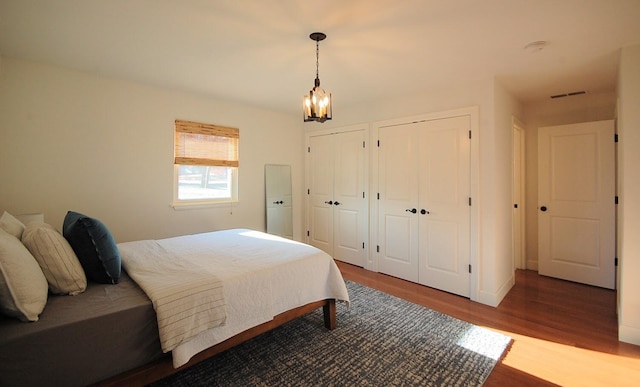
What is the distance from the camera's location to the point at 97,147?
9.93ft

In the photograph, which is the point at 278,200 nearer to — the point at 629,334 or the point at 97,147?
the point at 97,147

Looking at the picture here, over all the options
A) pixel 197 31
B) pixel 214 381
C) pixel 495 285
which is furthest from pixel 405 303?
pixel 197 31

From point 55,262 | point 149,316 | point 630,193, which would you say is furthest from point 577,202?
point 55,262

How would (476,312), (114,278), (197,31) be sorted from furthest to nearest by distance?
(476,312) → (197,31) → (114,278)

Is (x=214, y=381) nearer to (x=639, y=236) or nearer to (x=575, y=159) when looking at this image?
(x=639, y=236)

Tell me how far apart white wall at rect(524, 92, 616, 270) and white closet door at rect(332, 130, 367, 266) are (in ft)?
7.79

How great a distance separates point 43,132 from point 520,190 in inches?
222

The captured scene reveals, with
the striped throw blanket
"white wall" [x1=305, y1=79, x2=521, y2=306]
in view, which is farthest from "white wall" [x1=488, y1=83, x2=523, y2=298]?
the striped throw blanket

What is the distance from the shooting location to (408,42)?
228cm

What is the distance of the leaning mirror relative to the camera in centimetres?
450

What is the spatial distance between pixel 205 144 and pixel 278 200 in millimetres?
1381

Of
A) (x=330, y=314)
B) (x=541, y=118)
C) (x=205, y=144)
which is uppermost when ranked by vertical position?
(x=541, y=118)

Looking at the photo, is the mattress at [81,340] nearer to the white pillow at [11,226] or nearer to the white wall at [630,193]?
the white pillow at [11,226]

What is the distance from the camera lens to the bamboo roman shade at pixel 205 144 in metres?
3.63
